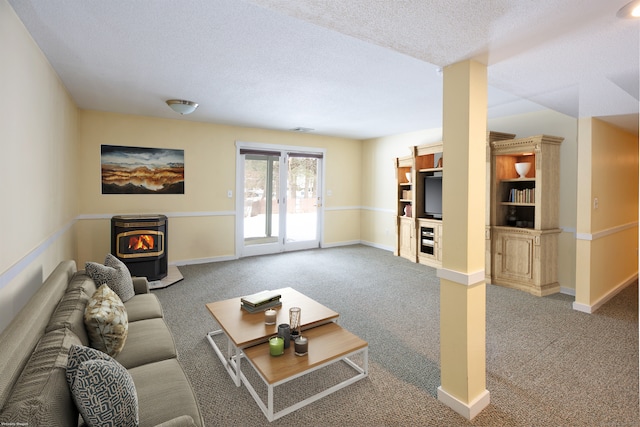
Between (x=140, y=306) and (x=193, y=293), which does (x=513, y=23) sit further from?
(x=193, y=293)

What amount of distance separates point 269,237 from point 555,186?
4.89m

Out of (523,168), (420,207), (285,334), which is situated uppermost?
(523,168)

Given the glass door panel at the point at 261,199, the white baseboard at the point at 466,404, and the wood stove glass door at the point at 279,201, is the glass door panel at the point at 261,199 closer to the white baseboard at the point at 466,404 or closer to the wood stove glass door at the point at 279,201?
the wood stove glass door at the point at 279,201

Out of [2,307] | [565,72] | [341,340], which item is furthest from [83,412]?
[565,72]

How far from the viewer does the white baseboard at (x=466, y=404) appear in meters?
2.01

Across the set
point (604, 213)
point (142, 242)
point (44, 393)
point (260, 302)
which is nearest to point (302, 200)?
point (142, 242)

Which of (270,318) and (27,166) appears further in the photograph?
(270,318)

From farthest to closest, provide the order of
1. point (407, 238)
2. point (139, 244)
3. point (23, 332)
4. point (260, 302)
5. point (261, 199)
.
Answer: point (261, 199)
point (407, 238)
point (139, 244)
point (260, 302)
point (23, 332)

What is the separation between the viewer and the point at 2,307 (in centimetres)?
191

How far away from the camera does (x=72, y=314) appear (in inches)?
68.6

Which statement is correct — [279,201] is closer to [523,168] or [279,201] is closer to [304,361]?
[523,168]

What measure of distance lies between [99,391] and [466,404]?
1.98 meters

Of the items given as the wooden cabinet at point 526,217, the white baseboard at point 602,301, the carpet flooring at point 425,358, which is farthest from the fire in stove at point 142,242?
the white baseboard at point 602,301

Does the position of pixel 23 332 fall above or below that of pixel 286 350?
above
